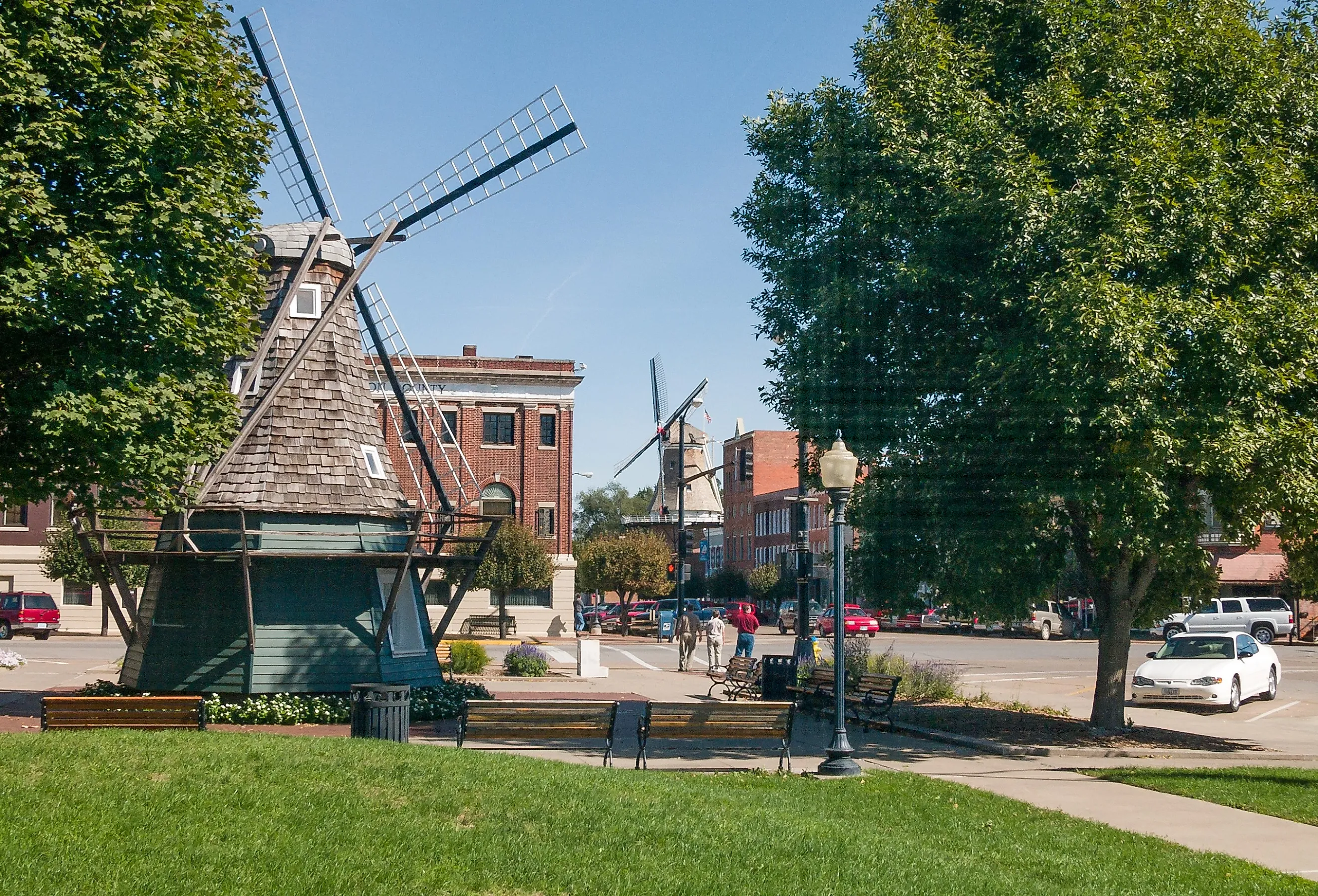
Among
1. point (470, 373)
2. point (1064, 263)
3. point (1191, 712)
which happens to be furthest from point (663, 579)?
point (1064, 263)

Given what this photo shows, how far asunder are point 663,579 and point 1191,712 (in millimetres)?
35314

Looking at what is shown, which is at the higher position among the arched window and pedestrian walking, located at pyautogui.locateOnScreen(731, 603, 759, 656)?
the arched window

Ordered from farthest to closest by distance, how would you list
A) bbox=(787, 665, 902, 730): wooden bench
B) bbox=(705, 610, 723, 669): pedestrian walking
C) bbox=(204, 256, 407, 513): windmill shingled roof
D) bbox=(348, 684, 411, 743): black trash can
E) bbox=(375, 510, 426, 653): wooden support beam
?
1. bbox=(705, 610, 723, 669): pedestrian walking
2. bbox=(787, 665, 902, 730): wooden bench
3. bbox=(204, 256, 407, 513): windmill shingled roof
4. bbox=(375, 510, 426, 653): wooden support beam
5. bbox=(348, 684, 411, 743): black trash can

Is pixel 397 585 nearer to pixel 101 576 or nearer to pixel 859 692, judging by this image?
pixel 101 576

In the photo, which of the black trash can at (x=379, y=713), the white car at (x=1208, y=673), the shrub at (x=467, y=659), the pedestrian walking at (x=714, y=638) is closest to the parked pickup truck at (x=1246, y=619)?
the white car at (x=1208, y=673)

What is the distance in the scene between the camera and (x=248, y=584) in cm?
1853

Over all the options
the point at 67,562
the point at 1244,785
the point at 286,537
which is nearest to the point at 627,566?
the point at 67,562

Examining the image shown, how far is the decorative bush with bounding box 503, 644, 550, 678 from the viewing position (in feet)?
104

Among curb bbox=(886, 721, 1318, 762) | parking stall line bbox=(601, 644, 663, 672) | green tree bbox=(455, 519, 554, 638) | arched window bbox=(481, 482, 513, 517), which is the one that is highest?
arched window bbox=(481, 482, 513, 517)

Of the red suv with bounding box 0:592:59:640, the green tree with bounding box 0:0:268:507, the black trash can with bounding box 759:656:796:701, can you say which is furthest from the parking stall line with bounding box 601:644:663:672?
the green tree with bounding box 0:0:268:507

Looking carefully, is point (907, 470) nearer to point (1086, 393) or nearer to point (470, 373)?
point (1086, 393)

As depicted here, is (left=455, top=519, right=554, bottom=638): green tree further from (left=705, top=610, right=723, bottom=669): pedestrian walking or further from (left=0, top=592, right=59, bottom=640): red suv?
(left=705, top=610, right=723, bottom=669): pedestrian walking

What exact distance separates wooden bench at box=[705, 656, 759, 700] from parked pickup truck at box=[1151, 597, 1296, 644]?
31139mm

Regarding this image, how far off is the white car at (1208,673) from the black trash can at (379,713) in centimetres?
1675
